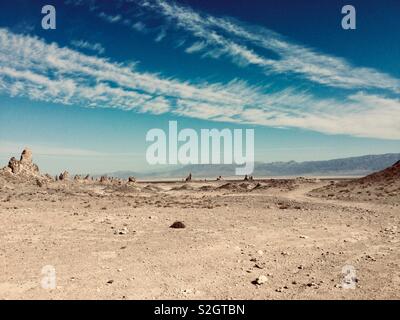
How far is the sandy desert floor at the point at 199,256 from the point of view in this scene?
9.70m

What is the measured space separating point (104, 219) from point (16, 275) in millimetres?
10509

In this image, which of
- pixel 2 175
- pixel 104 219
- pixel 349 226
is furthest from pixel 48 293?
pixel 2 175

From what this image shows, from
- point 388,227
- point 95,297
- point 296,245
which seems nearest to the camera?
point 95,297

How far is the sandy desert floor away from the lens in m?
9.70

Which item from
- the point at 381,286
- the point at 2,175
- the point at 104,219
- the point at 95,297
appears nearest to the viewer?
the point at 95,297

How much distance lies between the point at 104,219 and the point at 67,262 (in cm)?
916

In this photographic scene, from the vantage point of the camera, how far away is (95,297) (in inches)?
361

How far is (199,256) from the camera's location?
1312 cm

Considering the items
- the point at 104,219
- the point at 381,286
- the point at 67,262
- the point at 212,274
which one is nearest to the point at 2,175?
the point at 104,219

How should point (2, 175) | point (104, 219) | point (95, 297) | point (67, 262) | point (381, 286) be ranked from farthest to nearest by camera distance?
point (2, 175), point (104, 219), point (67, 262), point (381, 286), point (95, 297)

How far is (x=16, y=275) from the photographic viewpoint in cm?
1088

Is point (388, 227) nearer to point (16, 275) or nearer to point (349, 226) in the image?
point (349, 226)
